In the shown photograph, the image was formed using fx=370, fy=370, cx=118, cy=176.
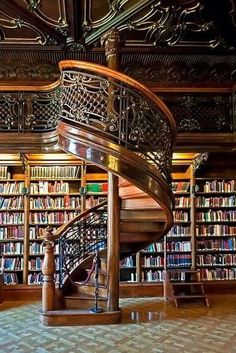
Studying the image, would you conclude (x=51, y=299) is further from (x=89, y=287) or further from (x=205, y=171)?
(x=205, y=171)

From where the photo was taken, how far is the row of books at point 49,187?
263 inches

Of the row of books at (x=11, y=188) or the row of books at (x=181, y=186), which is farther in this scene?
the row of books at (x=181, y=186)

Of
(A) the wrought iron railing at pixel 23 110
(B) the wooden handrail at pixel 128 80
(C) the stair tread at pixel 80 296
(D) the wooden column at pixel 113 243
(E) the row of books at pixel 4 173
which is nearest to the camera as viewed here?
(B) the wooden handrail at pixel 128 80

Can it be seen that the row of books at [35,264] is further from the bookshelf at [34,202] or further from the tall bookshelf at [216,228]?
the tall bookshelf at [216,228]

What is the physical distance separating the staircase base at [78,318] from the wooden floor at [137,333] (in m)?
0.11

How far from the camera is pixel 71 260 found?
222 inches

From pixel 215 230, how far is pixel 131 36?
370 cm

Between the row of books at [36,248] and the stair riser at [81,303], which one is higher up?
the row of books at [36,248]

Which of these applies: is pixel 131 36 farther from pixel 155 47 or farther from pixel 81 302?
pixel 81 302

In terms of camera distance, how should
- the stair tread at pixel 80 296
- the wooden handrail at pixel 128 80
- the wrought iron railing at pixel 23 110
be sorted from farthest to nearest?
the wrought iron railing at pixel 23 110 → the stair tread at pixel 80 296 → the wooden handrail at pixel 128 80

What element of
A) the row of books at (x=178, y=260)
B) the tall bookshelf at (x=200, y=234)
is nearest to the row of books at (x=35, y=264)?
the tall bookshelf at (x=200, y=234)

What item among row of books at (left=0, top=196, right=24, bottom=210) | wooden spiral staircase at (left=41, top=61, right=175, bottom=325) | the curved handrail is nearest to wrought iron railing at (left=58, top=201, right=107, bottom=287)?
the curved handrail

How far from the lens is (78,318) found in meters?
4.61

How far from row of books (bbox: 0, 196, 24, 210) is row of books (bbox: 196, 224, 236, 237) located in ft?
10.6
